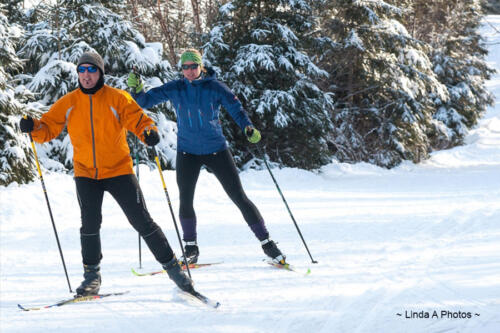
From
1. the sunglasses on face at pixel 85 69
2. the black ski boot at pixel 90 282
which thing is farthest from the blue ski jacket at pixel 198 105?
the black ski boot at pixel 90 282

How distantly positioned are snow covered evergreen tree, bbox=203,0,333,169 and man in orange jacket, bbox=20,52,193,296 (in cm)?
904

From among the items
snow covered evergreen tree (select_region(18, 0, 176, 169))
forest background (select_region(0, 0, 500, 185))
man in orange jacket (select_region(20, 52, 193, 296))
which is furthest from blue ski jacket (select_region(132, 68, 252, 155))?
snow covered evergreen tree (select_region(18, 0, 176, 169))

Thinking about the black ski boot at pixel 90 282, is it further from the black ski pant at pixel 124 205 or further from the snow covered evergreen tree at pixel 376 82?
the snow covered evergreen tree at pixel 376 82

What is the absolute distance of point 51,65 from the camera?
34.9ft

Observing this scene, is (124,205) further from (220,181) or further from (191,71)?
(191,71)

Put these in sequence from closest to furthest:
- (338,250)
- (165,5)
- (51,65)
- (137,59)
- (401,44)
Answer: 1. (338,250)
2. (51,65)
3. (137,59)
4. (401,44)
5. (165,5)

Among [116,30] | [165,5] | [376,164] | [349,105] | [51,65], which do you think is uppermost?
[165,5]

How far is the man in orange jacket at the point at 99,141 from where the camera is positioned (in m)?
3.58

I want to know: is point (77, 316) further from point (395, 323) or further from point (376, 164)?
point (376, 164)

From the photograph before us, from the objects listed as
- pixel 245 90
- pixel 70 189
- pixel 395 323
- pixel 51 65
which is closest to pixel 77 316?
pixel 395 323

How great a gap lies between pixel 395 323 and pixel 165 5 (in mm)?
18383

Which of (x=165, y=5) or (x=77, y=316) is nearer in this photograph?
(x=77, y=316)

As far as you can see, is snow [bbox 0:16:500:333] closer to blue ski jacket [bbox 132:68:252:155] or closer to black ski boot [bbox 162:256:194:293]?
black ski boot [bbox 162:256:194:293]

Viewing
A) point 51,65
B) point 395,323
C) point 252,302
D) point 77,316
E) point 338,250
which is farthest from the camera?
point 51,65
